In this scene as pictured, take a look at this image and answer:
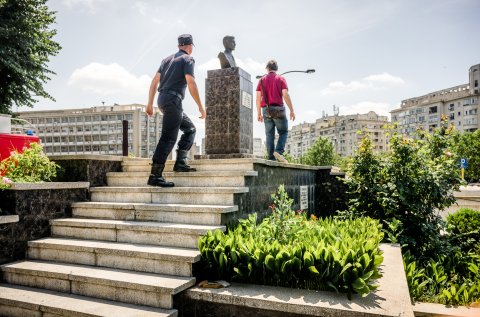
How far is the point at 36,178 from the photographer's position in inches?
203

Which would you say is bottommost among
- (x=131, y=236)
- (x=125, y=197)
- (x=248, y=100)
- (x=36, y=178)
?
(x=131, y=236)

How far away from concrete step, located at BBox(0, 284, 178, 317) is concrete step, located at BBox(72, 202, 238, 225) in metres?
1.31

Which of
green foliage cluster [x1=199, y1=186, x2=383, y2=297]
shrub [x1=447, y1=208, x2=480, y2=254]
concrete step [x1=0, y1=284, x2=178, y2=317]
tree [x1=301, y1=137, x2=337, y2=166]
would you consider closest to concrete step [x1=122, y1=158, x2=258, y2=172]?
green foliage cluster [x1=199, y1=186, x2=383, y2=297]

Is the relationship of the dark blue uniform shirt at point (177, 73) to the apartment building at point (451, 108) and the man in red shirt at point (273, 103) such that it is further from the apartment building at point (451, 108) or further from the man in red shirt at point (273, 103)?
the apartment building at point (451, 108)

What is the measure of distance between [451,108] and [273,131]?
4149 inches

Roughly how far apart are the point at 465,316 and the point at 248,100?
5981 mm

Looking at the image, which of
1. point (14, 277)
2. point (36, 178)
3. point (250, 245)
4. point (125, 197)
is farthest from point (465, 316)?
point (36, 178)

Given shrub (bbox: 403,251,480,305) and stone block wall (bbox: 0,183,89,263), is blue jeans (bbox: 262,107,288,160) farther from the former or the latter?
stone block wall (bbox: 0,183,89,263)

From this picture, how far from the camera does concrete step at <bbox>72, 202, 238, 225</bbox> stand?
431 centimetres

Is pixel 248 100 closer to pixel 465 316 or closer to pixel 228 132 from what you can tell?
pixel 228 132

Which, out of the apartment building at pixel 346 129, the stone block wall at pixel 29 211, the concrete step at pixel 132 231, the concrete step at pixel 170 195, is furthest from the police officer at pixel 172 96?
the apartment building at pixel 346 129

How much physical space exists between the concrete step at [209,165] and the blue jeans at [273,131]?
2797 millimetres

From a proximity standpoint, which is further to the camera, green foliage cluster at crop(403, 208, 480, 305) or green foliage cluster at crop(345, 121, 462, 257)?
green foliage cluster at crop(345, 121, 462, 257)

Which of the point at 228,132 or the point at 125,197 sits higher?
the point at 228,132
